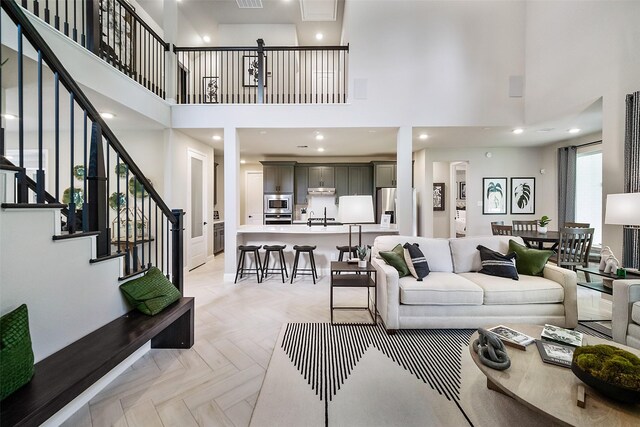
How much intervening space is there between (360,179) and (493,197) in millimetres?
3228

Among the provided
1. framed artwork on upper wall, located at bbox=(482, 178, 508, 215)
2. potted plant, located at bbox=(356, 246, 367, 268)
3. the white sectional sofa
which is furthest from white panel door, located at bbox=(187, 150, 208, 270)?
framed artwork on upper wall, located at bbox=(482, 178, 508, 215)

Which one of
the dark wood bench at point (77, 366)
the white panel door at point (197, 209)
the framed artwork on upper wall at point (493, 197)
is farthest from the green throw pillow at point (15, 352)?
the framed artwork on upper wall at point (493, 197)

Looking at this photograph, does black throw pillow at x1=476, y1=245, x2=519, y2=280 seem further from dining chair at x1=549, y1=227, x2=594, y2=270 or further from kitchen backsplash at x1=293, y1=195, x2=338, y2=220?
kitchen backsplash at x1=293, y1=195, x2=338, y2=220

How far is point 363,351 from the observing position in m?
2.45

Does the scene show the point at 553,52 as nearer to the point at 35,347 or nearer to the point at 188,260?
the point at 35,347

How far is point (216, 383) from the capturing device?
2035 mm

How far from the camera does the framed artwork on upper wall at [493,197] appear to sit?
6.60 meters

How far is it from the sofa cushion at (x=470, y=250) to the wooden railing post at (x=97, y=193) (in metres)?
3.17

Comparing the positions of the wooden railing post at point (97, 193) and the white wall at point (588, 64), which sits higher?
the white wall at point (588, 64)

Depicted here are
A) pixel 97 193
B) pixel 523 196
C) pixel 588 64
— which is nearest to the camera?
pixel 97 193

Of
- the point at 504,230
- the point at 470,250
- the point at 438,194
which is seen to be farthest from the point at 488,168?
the point at 470,250

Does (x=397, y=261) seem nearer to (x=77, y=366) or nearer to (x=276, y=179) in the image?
(x=77, y=366)

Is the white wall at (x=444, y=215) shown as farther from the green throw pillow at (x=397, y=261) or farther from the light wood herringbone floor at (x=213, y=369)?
the green throw pillow at (x=397, y=261)

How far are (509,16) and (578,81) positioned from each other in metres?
1.75
